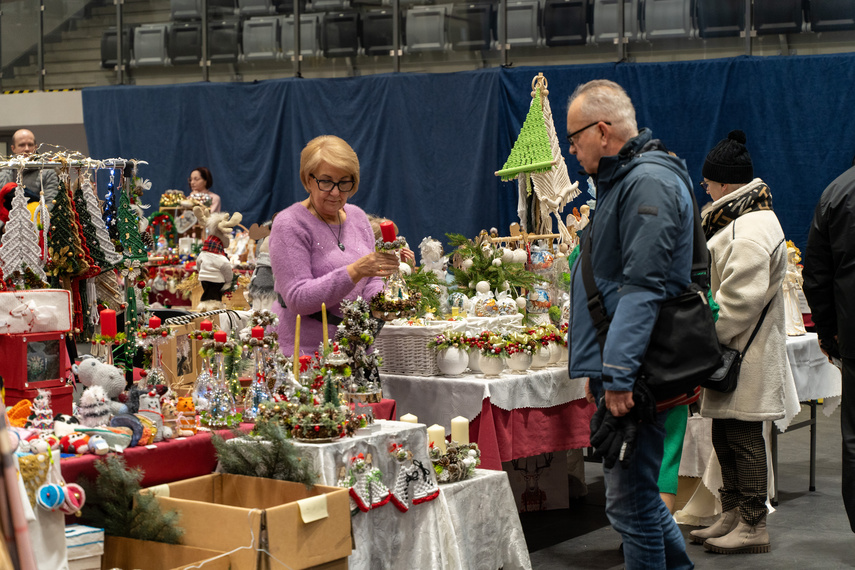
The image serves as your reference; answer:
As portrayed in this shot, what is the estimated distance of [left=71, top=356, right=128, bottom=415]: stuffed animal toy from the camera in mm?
2883

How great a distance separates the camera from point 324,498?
2.65m

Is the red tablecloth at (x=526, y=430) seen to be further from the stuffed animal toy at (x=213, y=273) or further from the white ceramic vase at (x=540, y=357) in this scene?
the stuffed animal toy at (x=213, y=273)

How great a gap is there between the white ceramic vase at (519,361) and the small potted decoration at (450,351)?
194 millimetres

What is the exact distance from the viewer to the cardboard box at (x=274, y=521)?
2.52 m

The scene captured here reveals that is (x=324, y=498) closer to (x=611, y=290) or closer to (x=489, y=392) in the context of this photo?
(x=611, y=290)

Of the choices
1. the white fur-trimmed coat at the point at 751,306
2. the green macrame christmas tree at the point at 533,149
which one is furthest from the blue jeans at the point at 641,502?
the green macrame christmas tree at the point at 533,149

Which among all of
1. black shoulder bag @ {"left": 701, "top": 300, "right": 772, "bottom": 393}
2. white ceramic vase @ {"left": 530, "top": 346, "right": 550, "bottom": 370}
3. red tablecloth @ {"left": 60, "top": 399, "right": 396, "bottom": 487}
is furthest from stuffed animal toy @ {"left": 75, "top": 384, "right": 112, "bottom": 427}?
black shoulder bag @ {"left": 701, "top": 300, "right": 772, "bottom": 393}

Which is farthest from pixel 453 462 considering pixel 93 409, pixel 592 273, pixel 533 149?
pixel 533 149

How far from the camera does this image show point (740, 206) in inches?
161

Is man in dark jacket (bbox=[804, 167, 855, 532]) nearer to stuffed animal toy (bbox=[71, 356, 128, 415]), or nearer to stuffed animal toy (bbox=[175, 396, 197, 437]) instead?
stuffed animal toy (bbox=[175, 396, 197, 437])

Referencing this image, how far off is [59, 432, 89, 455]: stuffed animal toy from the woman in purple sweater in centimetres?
93

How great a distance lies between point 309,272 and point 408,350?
752 mm

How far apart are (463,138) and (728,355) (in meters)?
5.56

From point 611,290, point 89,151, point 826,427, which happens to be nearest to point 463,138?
point 826,427
